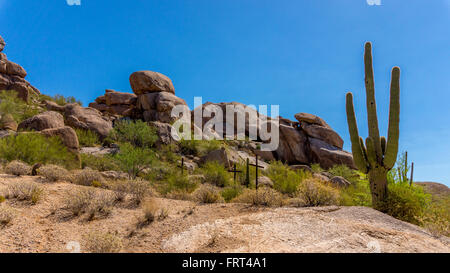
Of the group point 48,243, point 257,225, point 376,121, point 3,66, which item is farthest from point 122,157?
point 3,66

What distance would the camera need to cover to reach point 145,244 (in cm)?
432

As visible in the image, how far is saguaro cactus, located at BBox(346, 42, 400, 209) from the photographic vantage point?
763 centimetres

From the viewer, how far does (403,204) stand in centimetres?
725

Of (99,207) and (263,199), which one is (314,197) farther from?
(99,207)

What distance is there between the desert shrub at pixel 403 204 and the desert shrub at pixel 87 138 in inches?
726

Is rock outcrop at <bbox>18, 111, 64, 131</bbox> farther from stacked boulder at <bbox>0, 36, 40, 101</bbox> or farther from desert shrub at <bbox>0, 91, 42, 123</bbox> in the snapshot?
stacked boulder at <bbox>0, 36, 40, 101</bbox>

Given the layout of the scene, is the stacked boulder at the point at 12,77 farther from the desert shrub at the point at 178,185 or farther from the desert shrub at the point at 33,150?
the desert shrub at the point at 178,185

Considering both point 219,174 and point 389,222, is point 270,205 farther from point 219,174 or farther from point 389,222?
point 219,174

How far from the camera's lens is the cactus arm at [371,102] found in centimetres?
797

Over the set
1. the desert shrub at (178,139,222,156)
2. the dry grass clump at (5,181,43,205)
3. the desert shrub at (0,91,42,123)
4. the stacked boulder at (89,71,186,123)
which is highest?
the stacked boulder at (89,71,186,123)

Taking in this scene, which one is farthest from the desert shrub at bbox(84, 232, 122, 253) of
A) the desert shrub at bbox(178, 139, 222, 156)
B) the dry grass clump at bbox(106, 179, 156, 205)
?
the desert shrub at bbox(178, 139, 222, 156)

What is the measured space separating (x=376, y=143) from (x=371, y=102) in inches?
54.0

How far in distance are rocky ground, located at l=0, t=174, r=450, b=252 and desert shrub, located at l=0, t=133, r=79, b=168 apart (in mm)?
4082

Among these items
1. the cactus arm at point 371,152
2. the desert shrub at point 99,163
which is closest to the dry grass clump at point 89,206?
the cactus arm at point 371,152
